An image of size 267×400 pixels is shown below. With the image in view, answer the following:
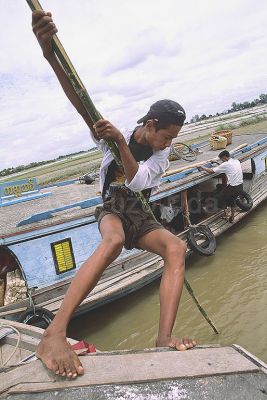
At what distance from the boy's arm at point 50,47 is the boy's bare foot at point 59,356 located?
1282 mm

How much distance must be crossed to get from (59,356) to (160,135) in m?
1.40

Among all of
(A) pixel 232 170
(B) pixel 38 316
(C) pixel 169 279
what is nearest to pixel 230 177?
(A) pixel 232 170

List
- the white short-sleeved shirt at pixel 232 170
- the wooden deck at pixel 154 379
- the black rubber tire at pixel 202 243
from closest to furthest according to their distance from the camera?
the wooden deck at pixel 154 379 < the black rubber tire at pixel 202 243 < the white short-sleeved shirt at pixel 232 170

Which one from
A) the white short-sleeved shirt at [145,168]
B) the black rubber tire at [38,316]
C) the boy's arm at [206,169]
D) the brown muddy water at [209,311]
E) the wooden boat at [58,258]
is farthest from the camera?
the boy's arm at [206,169]

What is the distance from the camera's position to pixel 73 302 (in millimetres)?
1846

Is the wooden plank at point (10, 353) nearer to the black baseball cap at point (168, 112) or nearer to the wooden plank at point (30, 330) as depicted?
the wooden plank at point (30, 330)

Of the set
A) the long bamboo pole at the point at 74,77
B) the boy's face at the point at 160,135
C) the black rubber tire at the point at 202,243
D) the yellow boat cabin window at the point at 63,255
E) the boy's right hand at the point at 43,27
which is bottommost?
the black rubber tire at the point at 202,243

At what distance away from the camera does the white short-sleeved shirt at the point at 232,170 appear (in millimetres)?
7480

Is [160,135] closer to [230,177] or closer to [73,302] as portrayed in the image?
Result: [73,302]

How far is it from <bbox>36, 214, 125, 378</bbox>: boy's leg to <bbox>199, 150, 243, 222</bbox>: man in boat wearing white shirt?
549 centimetres

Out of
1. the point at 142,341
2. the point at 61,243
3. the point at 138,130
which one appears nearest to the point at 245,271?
the point at 142,341

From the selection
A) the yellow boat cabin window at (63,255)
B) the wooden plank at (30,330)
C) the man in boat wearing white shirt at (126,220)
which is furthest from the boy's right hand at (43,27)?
the yellow boat cabin window at (63,255)

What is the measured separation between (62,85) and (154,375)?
170 centimetres

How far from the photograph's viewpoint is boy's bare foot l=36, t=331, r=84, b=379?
1.56 metres
